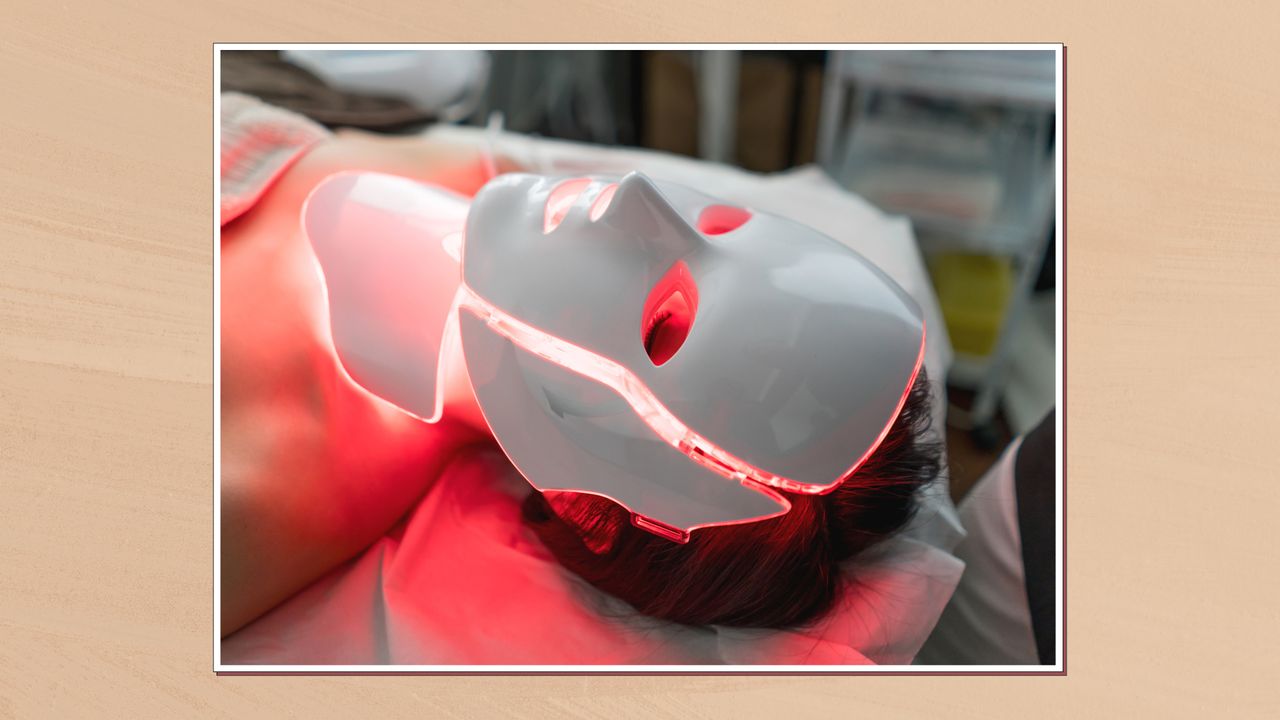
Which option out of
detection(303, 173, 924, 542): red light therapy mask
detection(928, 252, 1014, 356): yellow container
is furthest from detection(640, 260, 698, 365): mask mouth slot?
detection(928, 252, 1014, 356): yellow container

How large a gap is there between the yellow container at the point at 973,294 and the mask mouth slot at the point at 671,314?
2.90 ft

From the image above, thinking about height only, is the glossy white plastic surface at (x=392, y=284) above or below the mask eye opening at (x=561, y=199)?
below

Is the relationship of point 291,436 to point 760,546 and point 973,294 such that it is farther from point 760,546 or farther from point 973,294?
point 973,294

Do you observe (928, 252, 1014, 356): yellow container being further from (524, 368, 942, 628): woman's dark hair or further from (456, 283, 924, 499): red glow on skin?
(456, 283, 924, 499): red glow on skin

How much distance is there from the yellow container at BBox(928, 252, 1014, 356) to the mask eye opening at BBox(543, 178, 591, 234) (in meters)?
0.91

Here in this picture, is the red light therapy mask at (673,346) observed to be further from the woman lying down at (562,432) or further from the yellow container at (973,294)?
the yellow container at (973,294)

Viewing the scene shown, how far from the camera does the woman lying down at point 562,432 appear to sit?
443 mm

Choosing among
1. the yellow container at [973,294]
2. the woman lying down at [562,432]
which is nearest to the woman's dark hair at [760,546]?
the woman lying down at [562,432]

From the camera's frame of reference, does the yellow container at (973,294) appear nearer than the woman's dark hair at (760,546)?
No

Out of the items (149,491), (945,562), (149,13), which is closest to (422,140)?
(149,13)

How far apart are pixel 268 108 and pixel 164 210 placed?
256 millimetres

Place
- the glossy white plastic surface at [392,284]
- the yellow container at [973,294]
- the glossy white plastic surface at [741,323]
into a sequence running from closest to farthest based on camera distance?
the glossy white plastic surface at [741,323] → the glossy white plastic surface at [392,284] → the yellow container at [973,294]

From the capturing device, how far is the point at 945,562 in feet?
2.09

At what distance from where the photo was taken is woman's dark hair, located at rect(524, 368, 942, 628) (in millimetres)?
515
